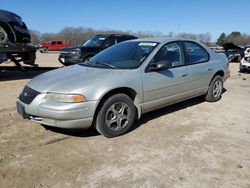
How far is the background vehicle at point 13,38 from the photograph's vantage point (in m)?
8.91

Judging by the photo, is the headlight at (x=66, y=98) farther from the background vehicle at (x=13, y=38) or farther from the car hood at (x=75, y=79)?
the background vehicle at (x=13, y=38)

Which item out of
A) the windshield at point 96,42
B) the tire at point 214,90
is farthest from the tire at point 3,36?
the tire at point 214,90

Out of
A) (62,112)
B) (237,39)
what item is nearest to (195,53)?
(62,112)

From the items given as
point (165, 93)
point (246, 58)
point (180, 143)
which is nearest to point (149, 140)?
point (180, 143)

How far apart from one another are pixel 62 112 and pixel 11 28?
645 centimetres

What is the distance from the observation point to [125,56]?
514 centimetres

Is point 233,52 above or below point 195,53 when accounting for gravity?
→ below

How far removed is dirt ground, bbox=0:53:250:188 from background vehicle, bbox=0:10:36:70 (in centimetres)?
406

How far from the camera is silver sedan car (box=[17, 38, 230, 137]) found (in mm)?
3988

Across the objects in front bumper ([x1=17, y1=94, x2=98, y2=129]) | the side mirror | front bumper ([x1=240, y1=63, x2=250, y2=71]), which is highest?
the side mirror

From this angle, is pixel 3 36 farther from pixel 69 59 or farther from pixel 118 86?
pixel 118 86

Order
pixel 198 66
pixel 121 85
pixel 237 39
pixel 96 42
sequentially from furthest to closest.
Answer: pixel 237 39 → pixel 96 42 → pixel 198 66 → pixel 121 85

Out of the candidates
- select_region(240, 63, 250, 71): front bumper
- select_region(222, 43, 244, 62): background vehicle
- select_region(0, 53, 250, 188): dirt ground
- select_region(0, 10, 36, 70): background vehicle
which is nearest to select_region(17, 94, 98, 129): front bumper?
select_region(0, 53, 250, 188): dirt ground

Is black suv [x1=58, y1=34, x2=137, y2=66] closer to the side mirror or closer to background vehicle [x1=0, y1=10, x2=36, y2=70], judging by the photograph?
background vehicle [x1=0, y1=10, x2=36, y2=70]
